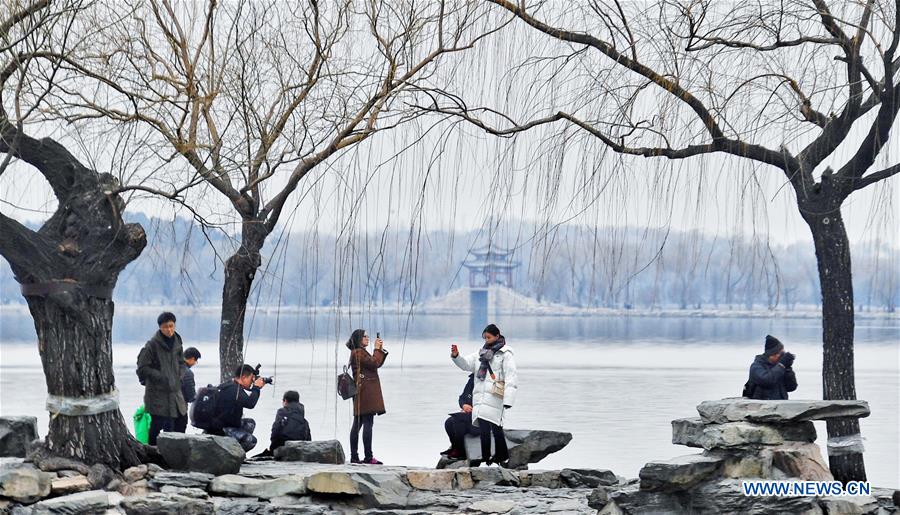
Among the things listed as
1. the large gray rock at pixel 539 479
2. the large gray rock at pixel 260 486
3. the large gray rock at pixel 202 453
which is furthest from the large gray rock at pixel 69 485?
the large gray rock at pixel 539 479

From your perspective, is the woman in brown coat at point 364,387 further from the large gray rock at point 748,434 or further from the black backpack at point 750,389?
the large gray rock at point 748,434

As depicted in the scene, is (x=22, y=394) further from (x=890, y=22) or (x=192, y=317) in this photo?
(x=192, y=317)

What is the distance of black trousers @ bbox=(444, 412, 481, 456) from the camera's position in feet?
37.8

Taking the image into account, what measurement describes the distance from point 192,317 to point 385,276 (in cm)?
7141

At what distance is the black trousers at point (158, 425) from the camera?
37.6ft

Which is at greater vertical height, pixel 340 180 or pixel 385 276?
pixel 340 180

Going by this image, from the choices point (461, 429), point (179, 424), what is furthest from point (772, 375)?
point (179, 424)

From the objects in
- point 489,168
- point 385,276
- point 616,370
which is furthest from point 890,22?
point 616,370

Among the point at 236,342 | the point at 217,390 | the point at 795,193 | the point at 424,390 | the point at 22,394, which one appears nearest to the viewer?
the point at 795,193

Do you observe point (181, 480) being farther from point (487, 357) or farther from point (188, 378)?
point (487, 357)

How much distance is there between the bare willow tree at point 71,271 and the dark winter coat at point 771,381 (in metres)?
5.45

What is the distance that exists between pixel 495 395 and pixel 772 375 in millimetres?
2463

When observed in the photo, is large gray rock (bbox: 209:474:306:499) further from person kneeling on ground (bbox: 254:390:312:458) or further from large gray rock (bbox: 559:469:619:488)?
large gray rock (bbox: 559:469:619:488)

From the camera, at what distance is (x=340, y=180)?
370 inches
